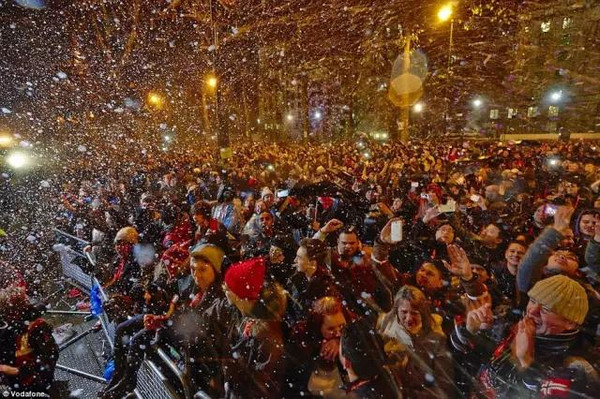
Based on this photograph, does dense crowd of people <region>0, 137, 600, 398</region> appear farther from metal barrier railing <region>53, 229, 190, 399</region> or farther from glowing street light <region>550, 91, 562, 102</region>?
glowing street light <region>550, 91, 562, 102</region>

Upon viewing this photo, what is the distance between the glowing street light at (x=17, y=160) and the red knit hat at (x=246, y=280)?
16.4m

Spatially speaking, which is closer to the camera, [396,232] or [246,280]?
[246,280]

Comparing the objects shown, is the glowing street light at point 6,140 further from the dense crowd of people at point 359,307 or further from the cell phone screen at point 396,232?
the cell phone screen at point 396,232

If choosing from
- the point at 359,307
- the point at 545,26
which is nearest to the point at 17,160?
the point at 359,307

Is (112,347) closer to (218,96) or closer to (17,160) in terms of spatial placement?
(218,96)

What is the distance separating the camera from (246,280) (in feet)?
9.16

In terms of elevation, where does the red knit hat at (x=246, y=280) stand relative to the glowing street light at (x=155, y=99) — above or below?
below

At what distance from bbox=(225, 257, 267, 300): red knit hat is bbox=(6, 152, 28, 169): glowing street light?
53.9 feet

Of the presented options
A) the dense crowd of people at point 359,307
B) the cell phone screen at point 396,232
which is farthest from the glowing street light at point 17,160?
the cell phone screen at point 396,232

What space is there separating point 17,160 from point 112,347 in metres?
15.2

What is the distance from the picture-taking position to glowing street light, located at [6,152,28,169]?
48.5ft

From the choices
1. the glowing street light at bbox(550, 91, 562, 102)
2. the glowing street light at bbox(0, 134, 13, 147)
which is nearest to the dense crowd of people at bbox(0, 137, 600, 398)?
the glowing street light at bbox(0, 134, 13, 147)

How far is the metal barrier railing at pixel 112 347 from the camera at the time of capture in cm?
284

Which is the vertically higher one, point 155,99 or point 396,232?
point 155,99
